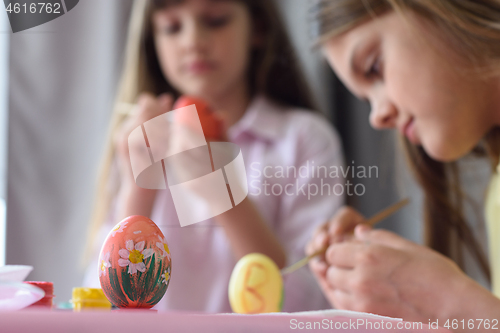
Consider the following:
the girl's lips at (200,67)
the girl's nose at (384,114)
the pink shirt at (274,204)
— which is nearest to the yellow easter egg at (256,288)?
the pink shirt at (274,204)

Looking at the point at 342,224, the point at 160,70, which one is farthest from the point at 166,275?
the point at 160,70

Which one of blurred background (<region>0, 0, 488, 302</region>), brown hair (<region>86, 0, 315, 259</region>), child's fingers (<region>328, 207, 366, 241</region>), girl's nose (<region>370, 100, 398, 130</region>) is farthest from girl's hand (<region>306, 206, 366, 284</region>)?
brown hair (<region>86, 0, 315, 259</region>)

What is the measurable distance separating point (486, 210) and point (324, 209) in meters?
0.31

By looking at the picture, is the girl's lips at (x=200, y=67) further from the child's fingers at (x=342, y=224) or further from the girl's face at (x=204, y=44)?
the child's fingers at (x=342, y=224)

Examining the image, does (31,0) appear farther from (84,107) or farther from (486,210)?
(486,210)

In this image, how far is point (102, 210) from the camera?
0.92m

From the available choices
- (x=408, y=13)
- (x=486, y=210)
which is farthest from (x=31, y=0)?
(x=486, y=210)

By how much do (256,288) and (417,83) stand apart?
357 mm

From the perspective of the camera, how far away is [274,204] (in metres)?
0.90

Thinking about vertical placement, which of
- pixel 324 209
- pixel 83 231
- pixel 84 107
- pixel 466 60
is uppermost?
pixel 466 60

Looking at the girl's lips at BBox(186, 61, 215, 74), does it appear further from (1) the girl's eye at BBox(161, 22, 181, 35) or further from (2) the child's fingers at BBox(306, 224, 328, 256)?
(2) the child's fingers at BBox(306, 224, 328, 256)

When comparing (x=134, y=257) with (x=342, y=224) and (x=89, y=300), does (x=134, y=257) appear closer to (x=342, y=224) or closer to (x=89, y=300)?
(x=89, y=300)

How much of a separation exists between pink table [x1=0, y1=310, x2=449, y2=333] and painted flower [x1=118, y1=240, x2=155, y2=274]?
0.09m

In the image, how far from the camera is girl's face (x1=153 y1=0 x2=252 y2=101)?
0.83m
